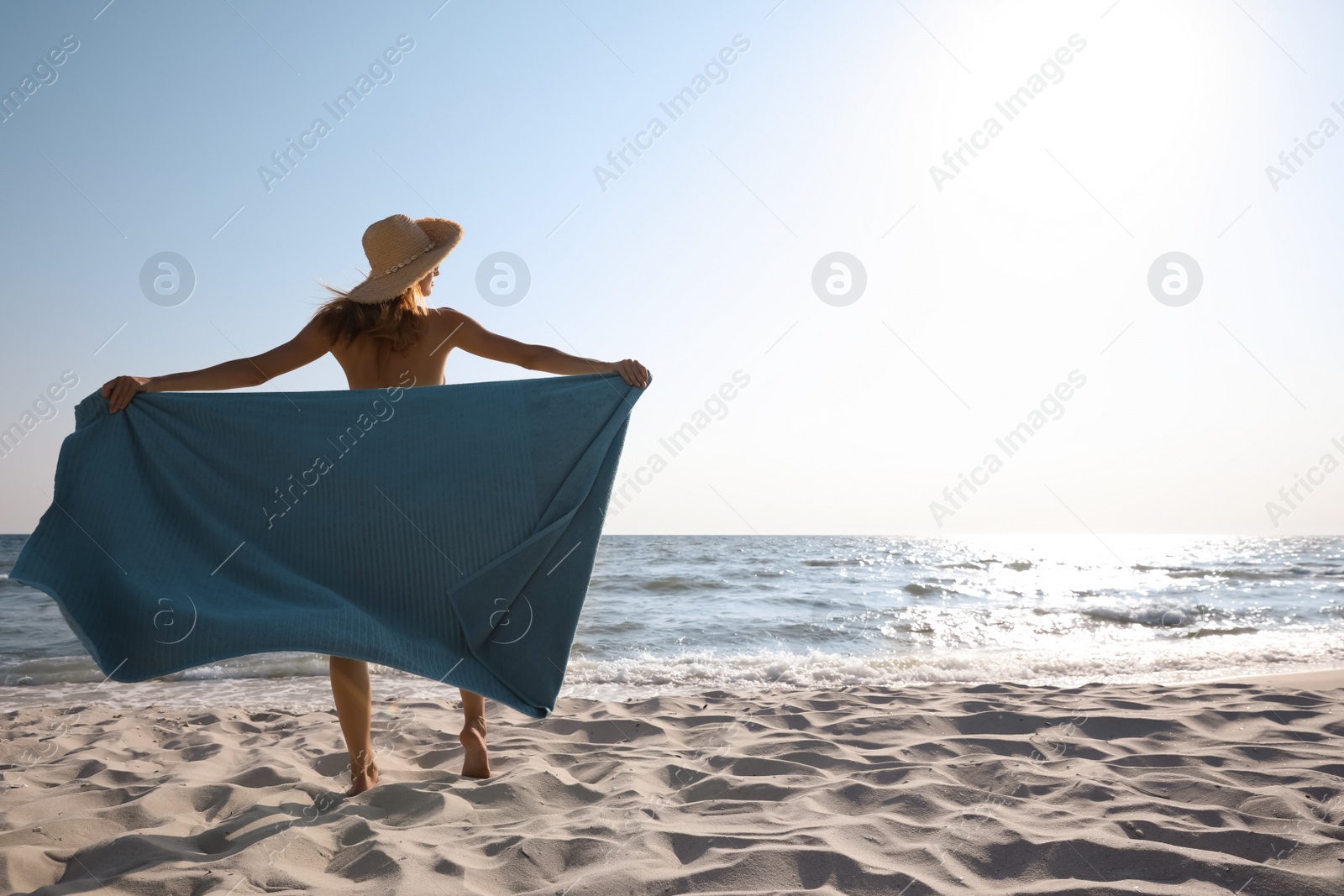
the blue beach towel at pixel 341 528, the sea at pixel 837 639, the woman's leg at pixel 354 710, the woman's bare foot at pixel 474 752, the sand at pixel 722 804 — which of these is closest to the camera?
the sand at pixel 722 804

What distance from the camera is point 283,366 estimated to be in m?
2.89

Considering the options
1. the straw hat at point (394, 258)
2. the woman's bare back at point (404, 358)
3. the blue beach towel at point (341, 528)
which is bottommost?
the blue beach towel at point (341, 528)

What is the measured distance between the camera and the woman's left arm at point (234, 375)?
2812mm

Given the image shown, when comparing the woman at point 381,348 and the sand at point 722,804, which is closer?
the sand at point 722,804

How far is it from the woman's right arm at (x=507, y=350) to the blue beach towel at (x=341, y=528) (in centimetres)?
9

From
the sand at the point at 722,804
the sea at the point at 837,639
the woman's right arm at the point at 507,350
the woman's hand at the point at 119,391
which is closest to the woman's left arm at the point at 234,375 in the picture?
the woman's hand at the point at 119,391

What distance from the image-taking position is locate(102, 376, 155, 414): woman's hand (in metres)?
2.80

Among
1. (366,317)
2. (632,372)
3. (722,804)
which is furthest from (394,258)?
(722,804)

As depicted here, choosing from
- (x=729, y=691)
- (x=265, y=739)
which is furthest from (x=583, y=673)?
(x=265, y=739)

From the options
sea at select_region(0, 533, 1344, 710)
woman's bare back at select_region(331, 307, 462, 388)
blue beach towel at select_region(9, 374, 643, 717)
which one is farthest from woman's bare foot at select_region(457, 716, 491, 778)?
sea at select_region(0, 533, 1344, 710)

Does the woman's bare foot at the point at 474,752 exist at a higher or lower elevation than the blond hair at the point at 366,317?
lower

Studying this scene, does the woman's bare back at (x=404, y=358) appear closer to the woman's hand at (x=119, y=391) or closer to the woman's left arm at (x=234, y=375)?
the woman's left arm at (x=234, y=375)

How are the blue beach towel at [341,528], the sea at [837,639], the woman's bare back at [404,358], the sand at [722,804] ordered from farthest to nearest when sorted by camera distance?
the sea at [837,639] → the woman's bare back at [404,358] → the blue beach towel at [341,528] → the sand at [722,804]

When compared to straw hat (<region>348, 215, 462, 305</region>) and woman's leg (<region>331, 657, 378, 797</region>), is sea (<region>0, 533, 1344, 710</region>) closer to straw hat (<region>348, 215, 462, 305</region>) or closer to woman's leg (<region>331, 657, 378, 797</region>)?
woman's leg (<region>331, 657, 378, 797</region>)
